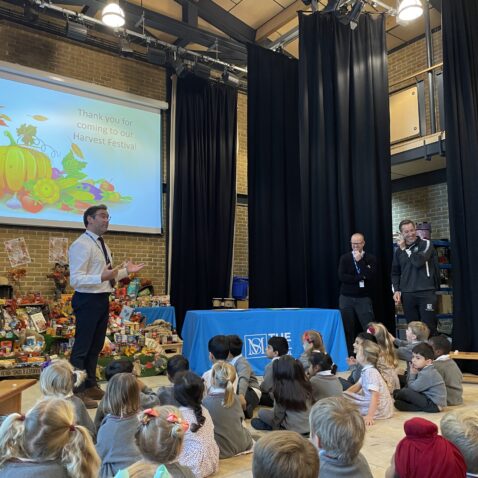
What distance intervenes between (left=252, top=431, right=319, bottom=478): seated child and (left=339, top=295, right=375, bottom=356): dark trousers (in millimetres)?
4103

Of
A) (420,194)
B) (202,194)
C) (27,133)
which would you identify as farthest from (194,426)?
(420,194)

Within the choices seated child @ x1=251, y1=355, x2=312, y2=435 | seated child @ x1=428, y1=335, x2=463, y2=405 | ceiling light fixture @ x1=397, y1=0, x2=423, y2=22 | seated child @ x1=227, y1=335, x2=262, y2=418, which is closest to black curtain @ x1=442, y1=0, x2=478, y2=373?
ceiling light fixture @ x1=397, y1=0, x2=423, y2=22

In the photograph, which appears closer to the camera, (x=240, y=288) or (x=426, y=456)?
(x=426, y=456)

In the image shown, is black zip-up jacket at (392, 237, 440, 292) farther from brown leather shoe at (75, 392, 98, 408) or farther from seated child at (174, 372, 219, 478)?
seated child at (174, 372, 219, 478)

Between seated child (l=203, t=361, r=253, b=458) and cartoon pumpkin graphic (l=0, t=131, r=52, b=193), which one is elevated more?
cartoon pumpkin graphic (l=0, t=131, r=52, b=193)

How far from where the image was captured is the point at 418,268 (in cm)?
497

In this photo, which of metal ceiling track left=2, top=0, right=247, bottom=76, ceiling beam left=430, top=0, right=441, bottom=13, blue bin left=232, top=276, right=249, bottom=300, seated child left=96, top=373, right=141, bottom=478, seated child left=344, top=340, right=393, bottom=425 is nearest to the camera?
seated child left=96, top=373, right=141, bottom=478

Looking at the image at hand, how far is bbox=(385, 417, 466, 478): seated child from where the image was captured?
1330 mm

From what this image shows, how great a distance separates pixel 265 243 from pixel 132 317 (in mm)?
2320

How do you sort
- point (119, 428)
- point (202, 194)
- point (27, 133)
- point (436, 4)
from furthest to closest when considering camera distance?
point (202, 194) < point (436, 4) < point (27, 133) < point (119, 428)

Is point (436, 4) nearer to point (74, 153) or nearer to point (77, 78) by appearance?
point (77, 78)

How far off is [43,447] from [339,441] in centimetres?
86

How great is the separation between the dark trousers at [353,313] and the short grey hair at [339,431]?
373 cm

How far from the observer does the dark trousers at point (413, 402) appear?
335 cm
